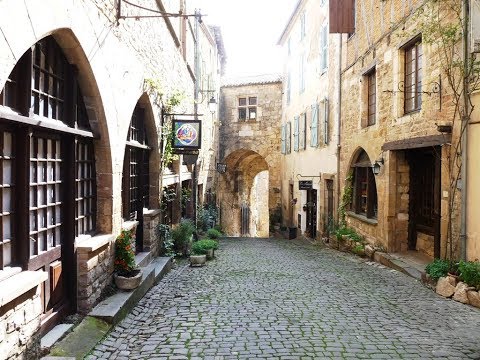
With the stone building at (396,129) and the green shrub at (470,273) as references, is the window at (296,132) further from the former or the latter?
the green shrub at (470,273)

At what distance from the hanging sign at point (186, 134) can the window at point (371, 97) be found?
4381mm

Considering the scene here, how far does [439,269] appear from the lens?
6.56 m

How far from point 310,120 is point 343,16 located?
4677mm

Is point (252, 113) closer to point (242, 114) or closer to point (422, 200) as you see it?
point (242, 114)

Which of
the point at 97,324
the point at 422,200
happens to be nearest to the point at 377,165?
the point at 422,200

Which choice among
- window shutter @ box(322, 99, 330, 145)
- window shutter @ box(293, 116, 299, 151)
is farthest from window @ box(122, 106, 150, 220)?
window shutter @ box(293, 116, 299, 151)

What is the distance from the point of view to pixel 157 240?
8.55 metres

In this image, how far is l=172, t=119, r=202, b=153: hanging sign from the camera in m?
8.79

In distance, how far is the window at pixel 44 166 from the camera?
11.6ft

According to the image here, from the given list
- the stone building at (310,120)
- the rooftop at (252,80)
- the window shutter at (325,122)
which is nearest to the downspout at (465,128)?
the stone building at (310,120)

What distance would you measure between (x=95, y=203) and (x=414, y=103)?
6177 mm

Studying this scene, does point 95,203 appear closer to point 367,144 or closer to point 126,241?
point 126,241

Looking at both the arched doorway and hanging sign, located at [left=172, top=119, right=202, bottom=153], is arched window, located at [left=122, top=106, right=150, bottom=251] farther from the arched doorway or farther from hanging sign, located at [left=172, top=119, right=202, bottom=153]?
the arched doorway

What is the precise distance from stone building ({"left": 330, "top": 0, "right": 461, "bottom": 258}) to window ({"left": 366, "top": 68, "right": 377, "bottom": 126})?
0.08 feet
